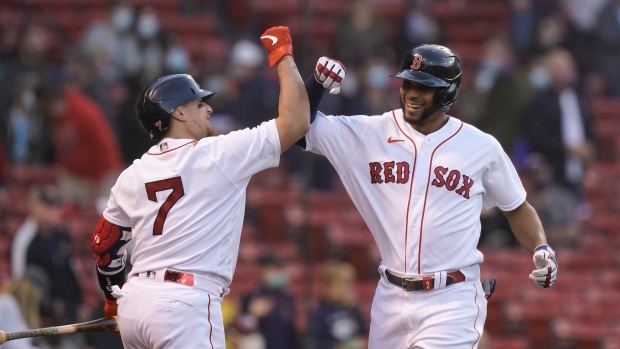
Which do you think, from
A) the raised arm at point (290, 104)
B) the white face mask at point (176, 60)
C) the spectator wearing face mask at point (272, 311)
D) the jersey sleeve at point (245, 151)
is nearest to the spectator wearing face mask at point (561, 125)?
the white face mask at point (176, 60)

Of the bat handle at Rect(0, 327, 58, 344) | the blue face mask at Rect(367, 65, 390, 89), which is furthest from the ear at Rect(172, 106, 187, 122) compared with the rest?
the blue face mask at Rect(367, 65, 390, 89)

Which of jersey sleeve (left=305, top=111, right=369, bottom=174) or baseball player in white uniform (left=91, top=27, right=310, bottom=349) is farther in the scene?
jersey sleeve (left=305, top=111, right=369, bottom=174)

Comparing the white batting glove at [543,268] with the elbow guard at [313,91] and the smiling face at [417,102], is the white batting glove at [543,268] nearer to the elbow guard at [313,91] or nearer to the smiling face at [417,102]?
the smiling face at [417,102]

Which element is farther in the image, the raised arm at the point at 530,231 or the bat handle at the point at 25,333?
the raised arm at the point at 530,231

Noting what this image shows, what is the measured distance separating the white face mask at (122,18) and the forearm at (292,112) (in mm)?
6331

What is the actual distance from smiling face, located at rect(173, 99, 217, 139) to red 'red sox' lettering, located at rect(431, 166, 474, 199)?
98 cm

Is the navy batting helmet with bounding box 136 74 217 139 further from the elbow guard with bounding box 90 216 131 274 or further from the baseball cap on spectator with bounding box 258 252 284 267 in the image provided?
the baseball cap on spectator with bounding box 258 252 284 267

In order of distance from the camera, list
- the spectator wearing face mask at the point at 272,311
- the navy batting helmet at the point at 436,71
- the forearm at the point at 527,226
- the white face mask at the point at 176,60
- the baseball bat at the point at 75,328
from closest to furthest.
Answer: the baseball bat at the point at 75,328, the navy batting helmet at the point at 436,71, the forearm at the point at 527,226, the spectator wearing face mask at the point at 272,311, the white face mask at the point at 176,60

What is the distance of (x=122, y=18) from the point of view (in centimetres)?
1151

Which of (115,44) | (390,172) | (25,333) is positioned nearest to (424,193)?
(390,172)

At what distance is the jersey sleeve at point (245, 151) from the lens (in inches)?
203

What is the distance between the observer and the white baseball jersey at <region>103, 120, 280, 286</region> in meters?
5.14

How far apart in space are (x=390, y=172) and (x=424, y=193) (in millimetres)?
171

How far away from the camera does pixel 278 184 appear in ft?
34.6
